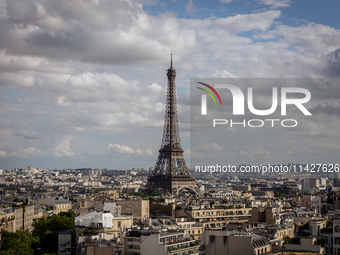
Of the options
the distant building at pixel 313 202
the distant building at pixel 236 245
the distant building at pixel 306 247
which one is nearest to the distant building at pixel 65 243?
the distant building at pixel 236 245

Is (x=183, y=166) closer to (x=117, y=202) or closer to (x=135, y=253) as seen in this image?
(x=117, y=202)

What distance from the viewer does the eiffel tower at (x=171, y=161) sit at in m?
138

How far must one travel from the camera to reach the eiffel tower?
138000 mm

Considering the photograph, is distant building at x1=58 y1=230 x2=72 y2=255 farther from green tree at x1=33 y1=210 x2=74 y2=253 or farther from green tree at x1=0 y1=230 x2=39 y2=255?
green tree at x1=33 y1=210 x2=74 y2=253

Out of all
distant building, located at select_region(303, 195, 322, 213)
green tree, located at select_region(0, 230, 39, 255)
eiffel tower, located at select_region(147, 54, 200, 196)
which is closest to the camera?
green tree, located at select_region(0, 230, 39, 255)

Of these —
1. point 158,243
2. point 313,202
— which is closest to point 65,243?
point 158,243

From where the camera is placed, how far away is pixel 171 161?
139875 mm

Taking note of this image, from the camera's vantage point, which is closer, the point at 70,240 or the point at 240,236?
the point at 240,236

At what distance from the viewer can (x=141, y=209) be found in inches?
2549

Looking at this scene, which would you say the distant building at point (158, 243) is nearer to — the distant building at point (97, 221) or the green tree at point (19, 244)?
the distant building at point (97, 221)

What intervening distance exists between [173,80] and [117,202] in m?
75.8

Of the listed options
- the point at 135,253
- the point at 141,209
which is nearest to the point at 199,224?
the point at 141,209

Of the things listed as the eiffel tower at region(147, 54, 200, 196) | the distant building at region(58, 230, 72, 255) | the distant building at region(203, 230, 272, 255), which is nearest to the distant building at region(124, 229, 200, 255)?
the distant building at region(203, 230, 272, 255)

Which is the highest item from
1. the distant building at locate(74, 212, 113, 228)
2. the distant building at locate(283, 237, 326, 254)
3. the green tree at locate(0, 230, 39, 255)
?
the distant building at locate(74, 212, 113, 228)
